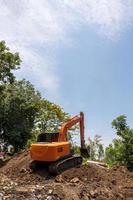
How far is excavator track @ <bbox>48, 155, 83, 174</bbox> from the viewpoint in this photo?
17562 mm

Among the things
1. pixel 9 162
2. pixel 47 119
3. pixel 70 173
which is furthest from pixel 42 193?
pixel 47 119

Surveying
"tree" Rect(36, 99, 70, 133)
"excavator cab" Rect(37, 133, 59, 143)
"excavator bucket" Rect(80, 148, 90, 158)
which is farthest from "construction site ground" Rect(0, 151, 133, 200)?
"tree" Rect(36, 99, 70, 133)

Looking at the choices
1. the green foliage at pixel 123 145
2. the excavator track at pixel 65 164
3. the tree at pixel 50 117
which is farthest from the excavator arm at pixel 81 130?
the tree at pixel 50 117

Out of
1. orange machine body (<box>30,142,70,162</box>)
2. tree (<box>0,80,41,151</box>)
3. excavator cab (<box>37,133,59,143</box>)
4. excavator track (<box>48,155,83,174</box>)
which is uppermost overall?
tree (<box>0,80,41,151</box>)

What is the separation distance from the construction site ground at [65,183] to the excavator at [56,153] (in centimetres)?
37

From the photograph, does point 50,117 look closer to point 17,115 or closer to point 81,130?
point 17,115

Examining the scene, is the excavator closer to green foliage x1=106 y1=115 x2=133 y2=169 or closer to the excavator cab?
the excavator cab

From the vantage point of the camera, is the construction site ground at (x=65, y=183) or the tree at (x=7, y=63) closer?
the construction site ground at (x=65, y=183)

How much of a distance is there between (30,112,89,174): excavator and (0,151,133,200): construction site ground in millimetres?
371

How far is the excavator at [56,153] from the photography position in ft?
58.1

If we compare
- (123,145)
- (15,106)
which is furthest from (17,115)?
(123,145)

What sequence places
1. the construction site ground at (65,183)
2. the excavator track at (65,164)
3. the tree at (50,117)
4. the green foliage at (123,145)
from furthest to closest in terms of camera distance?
the tree at (50,117) < the green foliage at (123,145) < the excavator track at (65,164) < the construction site ground at (65,183)

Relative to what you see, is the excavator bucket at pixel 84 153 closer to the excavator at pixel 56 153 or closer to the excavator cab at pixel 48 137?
the excavator at pixel 56 153

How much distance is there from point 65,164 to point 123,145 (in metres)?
10.9
